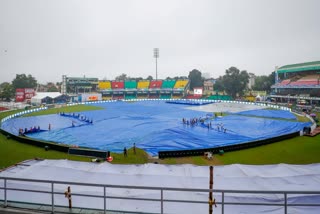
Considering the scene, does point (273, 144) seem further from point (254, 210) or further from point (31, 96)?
point (31, 96)

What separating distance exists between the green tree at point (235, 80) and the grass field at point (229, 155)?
68032 mm

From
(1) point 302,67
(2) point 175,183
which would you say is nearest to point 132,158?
(2) point 175,183

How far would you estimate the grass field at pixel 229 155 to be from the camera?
62.6 feet

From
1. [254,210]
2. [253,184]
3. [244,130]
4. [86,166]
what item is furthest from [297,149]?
[86,166]

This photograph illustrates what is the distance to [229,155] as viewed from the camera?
68.5ft

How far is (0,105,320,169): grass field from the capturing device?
19.1 metres

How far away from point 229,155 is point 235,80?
7487 cm

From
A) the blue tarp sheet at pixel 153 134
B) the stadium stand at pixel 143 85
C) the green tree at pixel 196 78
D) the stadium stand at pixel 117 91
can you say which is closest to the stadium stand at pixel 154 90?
the stadium stand at pixel 143 85

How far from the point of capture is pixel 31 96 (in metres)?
79.2

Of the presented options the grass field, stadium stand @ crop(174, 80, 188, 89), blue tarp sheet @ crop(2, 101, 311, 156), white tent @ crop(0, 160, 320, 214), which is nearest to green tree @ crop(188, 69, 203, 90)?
stadium stand @ crop(174, 80, 188, 89)

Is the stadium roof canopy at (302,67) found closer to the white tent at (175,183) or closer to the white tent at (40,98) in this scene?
the white tent at (175,183)

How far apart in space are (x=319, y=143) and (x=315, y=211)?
20.1 meters

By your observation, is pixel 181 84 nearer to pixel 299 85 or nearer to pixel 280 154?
pixel 299 85

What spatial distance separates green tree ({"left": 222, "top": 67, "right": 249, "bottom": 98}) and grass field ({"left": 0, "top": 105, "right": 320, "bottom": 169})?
6803 centimetres
